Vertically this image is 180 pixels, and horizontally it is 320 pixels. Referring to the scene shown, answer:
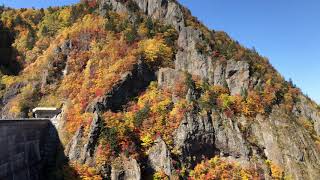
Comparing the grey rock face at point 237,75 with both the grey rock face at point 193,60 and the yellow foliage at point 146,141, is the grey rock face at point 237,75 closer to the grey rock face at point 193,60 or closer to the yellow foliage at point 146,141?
the grey rock face at point 193,60

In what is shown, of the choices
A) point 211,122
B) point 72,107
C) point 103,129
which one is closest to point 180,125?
point 211,122

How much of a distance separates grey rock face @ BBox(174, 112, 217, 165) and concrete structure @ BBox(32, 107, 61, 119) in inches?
564

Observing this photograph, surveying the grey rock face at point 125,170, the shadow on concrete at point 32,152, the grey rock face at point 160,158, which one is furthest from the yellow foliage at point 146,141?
the shadow on concrete at point 32,152

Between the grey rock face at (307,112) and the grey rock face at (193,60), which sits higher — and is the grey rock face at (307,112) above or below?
below

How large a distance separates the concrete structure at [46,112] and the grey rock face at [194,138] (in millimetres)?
14330

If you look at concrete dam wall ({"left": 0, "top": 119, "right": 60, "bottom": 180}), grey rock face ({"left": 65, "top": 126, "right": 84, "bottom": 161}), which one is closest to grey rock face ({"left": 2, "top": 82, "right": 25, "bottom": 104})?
concrete dam wall ({"left": 0, "top": 119, "right": 60, "bottom": 180})

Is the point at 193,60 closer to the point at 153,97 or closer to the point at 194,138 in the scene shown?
the point at 153,97

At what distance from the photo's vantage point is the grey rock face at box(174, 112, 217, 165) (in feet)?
159

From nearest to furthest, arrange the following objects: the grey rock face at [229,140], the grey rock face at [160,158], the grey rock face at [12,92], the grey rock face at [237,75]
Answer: the grey rock face at [160,158]
the grey rock face at [229,140]
the grey rock face at [12,92]
the grey rock face at [237,75]

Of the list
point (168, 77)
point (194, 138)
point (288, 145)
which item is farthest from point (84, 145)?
point (288, 145)

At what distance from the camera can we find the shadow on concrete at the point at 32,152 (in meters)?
35.3

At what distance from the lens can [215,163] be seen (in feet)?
161

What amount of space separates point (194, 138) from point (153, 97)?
7.58m

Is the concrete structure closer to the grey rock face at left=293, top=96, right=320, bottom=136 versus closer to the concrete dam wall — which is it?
the concrete dam wall
